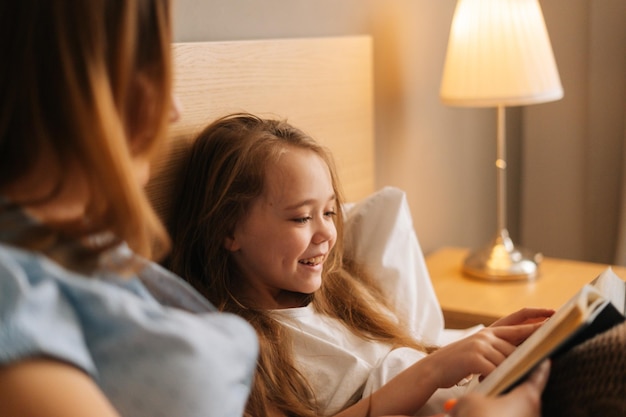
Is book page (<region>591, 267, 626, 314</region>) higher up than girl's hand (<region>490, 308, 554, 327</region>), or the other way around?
book page (<region>591, 267, 626, 314</region>)

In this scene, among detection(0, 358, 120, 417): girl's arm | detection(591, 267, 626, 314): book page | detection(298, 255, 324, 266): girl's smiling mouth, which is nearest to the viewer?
detection(0, 358, 120, 417): girl's arm

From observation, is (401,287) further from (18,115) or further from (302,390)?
(18,115)

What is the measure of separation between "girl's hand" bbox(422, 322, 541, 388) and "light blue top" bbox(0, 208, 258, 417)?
1.01ft

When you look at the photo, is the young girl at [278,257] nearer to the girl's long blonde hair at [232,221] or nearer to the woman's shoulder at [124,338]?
the girl's long blonde hair at [232,221]

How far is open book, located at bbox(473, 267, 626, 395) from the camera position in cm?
77

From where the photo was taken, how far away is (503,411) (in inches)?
30.0

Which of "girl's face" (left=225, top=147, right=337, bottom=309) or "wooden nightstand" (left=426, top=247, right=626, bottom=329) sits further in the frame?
"wooden nightstand" (left=426, top=247, right=626, bottom=329)

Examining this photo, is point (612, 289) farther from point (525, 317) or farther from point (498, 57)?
point (498, 57)

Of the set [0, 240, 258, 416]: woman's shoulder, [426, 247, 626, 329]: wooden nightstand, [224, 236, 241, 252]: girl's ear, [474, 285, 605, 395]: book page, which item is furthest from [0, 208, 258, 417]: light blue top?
[426, 247, 626, 329]: wooden nightstand

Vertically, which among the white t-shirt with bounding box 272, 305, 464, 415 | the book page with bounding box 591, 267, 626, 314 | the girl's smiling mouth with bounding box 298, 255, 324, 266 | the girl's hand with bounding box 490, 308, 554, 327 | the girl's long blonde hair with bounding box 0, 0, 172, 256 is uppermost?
the girl's long blonde hair with bounding box 0, 0, 172, 256

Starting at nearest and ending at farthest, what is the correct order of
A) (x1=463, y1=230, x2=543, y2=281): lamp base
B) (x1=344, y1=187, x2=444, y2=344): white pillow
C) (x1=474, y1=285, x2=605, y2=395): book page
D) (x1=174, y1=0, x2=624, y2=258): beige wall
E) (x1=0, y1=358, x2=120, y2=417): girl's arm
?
(x1=0, y1=358, x2=120, y2=417): girl's arm < (x1=474, y1=285, x2=605, y2=395): book page < (x1=344, y1=187, x2=444, y2=344): white pillow < (x1=174, y1=0, x2=624, y2=258): beige wall < (x1=463, y1=230, x2=543, y2=281): lamp base

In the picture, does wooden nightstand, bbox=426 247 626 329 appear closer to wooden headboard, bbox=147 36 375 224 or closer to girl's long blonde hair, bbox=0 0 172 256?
wooden headboard, bbox=147 36 375 224

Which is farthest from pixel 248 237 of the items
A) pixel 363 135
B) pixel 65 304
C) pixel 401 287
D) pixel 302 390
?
pixel 363 135

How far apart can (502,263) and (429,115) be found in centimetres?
48
